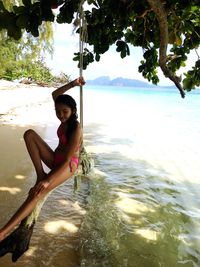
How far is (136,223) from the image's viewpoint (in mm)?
4328

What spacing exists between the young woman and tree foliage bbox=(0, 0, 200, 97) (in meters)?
0.62

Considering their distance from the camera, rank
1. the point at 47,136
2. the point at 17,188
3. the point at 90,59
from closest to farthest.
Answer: the point at 90,59 < the point at 17,188 < the point at 47,136

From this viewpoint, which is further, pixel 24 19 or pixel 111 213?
pixel 111 213

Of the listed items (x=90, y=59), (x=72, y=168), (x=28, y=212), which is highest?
(x=90, y=59)

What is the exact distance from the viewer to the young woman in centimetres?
258

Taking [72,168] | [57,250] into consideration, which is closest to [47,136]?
[57,250]

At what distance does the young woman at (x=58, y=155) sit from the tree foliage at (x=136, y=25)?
0.62 m

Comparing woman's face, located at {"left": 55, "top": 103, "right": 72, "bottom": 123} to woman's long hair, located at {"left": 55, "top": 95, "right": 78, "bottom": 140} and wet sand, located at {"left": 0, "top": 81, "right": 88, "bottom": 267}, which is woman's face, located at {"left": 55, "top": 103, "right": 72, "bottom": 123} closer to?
woman's long hair, located at {"left": 55, "top": 95, "right": 78, "bottom": 140}

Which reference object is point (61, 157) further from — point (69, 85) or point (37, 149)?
point (69, 85)

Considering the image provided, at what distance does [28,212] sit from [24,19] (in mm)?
1272

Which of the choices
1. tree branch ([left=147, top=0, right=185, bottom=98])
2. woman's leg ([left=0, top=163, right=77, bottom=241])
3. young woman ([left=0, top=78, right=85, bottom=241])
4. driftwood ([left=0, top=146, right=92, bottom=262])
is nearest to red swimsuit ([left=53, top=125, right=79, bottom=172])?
young woman ([left=0, top=78, right=85, bottom=241])

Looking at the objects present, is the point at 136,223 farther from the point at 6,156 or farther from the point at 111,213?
the point at 6,156

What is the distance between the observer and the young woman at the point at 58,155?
2576 millimetres

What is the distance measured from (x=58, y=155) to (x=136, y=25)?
1.81 metres
